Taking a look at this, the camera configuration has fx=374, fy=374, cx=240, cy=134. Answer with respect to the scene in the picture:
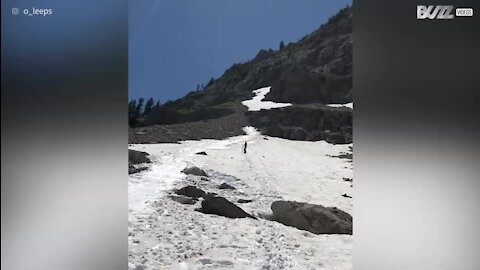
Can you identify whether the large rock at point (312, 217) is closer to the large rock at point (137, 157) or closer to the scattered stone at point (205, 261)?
the scattered stone at point (205, 261)

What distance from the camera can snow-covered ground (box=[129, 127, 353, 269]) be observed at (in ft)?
6.23

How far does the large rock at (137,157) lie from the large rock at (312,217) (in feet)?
2.82

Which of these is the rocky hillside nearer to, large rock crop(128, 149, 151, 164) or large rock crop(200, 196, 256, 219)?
large rock crop(128, 149, 151, 164)

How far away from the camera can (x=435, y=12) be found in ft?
4.65

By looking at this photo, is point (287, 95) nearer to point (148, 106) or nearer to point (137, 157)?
point (148, 106)

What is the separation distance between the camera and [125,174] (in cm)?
150

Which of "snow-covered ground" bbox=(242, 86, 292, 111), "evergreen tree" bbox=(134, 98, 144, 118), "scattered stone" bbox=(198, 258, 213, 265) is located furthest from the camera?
"snow-covered ground" bbox=(242, 86, 292, 111)

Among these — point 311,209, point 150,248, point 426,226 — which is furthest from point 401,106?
point 150,248

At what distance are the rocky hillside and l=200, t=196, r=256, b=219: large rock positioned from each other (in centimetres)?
48

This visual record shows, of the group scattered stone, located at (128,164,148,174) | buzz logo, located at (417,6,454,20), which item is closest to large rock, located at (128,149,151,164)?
scattered stone, located at (128,164,148,174)

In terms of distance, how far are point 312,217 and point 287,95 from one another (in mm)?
1137

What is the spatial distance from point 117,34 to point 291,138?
5.52 ft

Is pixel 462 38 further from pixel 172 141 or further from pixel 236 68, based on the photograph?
pixel 172 141

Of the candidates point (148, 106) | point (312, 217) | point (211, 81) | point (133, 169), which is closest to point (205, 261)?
point (133, 169)
